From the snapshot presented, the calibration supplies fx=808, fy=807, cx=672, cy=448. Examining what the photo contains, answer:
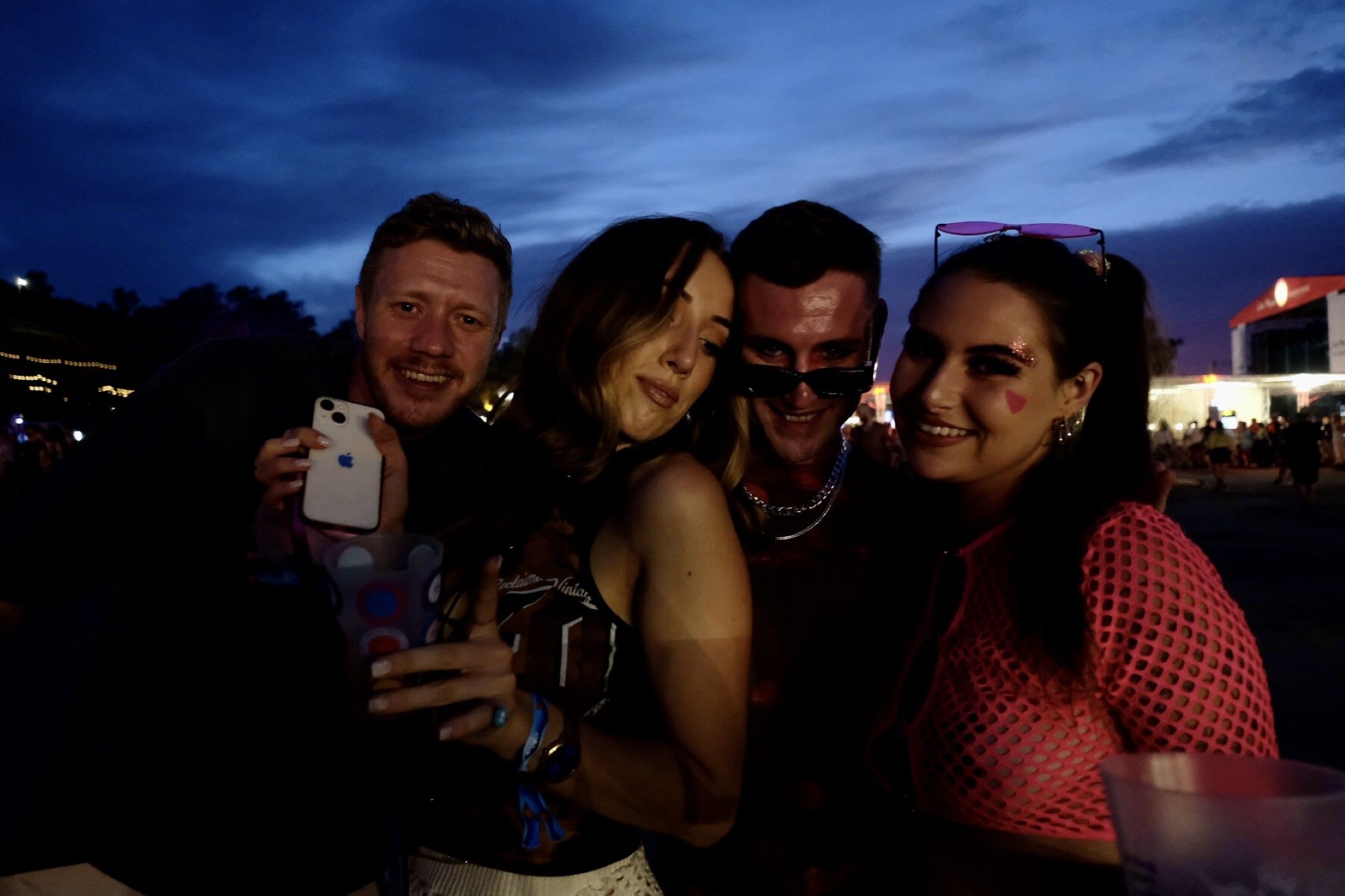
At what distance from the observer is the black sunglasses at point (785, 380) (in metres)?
2.87

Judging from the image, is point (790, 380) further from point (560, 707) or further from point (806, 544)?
point (560, 707)

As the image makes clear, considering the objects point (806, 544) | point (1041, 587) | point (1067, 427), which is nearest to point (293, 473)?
point (806, 544)

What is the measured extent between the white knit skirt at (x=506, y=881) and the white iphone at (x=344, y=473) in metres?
0.84

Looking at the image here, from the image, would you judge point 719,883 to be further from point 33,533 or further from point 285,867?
point 33,533

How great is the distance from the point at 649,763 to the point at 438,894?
0.64 m

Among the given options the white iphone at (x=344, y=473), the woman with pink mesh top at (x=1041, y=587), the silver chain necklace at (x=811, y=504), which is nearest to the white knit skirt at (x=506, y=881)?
the woman with pink mesh top at (x=1041, y=587)

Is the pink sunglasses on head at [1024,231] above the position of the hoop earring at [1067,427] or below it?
above

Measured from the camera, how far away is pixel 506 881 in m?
1.88

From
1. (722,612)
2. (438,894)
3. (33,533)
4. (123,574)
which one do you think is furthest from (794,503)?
(33,533)

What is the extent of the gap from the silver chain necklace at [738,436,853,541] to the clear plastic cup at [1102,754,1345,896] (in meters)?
1.81

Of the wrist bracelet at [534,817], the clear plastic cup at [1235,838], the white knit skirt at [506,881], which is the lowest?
the white knit skirt at [506,881]

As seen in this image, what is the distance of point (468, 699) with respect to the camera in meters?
1.46

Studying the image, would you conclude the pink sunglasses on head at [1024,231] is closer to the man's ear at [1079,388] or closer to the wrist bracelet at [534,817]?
the man's ear at [1079,388]

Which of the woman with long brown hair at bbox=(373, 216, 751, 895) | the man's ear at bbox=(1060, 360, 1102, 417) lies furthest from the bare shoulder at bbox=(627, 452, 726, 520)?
the man's ear at bbox=(1060, 360, 1102, 417)
